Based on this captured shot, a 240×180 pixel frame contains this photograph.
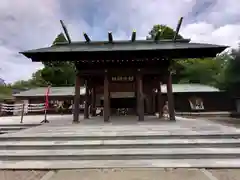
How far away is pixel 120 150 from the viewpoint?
4.78m

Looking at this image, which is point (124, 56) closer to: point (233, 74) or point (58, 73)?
point (233, 74)

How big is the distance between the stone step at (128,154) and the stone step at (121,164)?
119mm

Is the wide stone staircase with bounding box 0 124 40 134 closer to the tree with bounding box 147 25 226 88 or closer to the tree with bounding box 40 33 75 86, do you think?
the tree with bounding box 40 33 75 86

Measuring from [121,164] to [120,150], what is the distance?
0.59 meters

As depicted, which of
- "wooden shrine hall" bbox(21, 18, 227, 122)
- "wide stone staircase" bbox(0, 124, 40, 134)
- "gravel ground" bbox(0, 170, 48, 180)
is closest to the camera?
"gravel ground" bbox(0, 170, 48, 180)

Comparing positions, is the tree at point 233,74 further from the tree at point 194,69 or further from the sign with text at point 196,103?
the tree at point 194,69

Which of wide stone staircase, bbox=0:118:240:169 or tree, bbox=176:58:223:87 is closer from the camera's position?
wide stone staircase, bbox=0:118:240:169

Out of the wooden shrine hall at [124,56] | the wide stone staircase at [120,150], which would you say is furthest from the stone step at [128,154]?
the wooden shrine hall at [124,56]

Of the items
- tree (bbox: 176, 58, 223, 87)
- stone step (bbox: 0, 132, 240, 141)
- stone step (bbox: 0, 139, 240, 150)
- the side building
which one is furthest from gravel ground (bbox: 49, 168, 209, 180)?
tree (bbox: 176, 58, 223, 87)

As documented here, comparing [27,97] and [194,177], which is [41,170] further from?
[27,97]

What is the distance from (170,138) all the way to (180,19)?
5.08m

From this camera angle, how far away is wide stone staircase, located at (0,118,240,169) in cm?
427

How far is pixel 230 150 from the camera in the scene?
185 inches

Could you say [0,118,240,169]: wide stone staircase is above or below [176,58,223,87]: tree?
below
